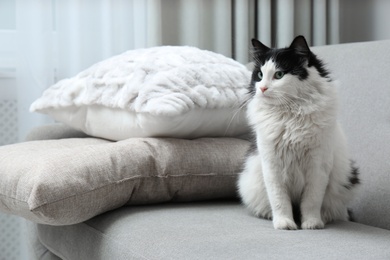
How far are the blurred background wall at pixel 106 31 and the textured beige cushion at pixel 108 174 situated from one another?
0.60 metres

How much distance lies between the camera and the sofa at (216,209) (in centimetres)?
112

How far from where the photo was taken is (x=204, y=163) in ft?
5.20

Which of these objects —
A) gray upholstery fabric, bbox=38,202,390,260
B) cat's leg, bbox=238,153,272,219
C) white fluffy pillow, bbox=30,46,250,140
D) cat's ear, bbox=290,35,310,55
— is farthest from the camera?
white fluffy pillow, bbox=30,46,250,140

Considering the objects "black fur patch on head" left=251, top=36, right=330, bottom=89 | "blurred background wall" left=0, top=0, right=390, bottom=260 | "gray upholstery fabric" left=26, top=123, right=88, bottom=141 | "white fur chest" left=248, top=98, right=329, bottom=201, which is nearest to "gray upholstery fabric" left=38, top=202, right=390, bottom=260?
"white fur chest" left=248, top=98, right=329, bottom=201

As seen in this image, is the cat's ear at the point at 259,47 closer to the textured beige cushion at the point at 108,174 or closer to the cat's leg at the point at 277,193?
the cat's leg at the point at 277,193

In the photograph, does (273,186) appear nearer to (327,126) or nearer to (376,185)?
(327,126)

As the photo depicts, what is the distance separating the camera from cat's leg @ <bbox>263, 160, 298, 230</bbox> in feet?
4.26

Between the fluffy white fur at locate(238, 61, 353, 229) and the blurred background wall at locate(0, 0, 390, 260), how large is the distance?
1111mm

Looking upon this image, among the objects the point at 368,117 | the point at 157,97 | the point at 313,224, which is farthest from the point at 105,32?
the point at 313,224

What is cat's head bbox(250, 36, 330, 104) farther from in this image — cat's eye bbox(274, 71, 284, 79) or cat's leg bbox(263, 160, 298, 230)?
cat's leg bbox(263, 160, 298, 230)

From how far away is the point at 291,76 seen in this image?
A: 1.26 meters

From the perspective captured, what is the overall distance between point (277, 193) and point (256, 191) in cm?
13

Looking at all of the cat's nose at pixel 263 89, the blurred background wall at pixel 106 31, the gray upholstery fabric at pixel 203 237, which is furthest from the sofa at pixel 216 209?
the blurred background wall at pixel 106 31

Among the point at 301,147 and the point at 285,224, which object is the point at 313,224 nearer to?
the point at 285,224
